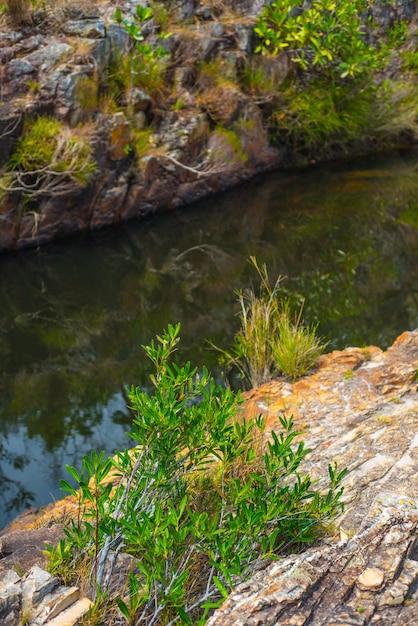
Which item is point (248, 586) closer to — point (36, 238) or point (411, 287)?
point (411, 287)

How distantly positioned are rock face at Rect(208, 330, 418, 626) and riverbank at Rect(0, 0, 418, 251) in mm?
6383

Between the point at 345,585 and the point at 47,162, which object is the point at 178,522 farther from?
the point at 47,162

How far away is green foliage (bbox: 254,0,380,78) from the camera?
12539mm

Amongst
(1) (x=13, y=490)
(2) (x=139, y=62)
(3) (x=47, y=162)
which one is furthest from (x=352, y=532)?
(2) (x=139, y=62)

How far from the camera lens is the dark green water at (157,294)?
5.54 m

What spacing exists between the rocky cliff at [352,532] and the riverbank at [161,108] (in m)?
6.06

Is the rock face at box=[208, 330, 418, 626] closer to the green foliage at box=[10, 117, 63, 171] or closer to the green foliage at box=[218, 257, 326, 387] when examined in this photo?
the green foliage at box=[218, 257, 326, 387]

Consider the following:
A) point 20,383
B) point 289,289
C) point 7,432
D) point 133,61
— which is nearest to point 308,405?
point 7,432

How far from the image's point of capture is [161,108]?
1160cm

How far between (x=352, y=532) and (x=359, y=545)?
0.23 meters

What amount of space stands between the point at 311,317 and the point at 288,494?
468 cm

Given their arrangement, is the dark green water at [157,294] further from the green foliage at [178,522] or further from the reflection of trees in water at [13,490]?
the green foliage at [178,522]

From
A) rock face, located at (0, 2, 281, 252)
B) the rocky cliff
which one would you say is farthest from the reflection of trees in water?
rock face, located at (0, 2, 281, 252)

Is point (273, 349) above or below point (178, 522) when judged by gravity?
below
